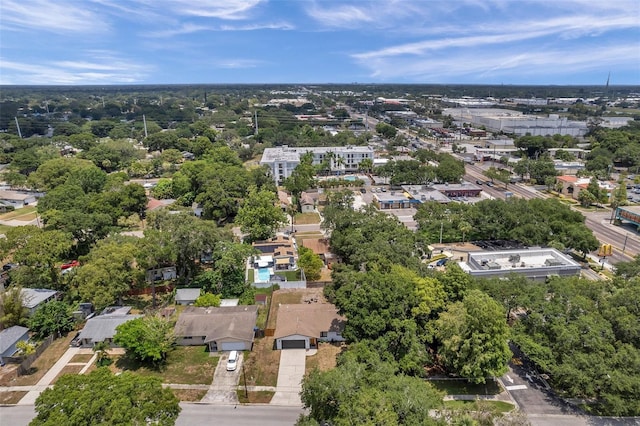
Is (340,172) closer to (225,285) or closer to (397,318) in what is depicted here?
(225,285)

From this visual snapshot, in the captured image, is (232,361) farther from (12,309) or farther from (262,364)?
(12,309)

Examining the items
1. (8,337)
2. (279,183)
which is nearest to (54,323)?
(8,337)

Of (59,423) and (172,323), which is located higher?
(59,423)

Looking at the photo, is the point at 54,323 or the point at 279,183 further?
the point at 279,183

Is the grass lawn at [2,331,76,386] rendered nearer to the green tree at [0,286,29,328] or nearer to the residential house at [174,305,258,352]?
the green tree at [0,286,29,328]

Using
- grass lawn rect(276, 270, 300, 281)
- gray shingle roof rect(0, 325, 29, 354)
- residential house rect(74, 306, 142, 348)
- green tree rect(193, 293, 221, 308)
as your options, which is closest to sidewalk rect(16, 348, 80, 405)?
residential house rect(74, 306, 142, 348)

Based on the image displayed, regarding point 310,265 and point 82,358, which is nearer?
point 82,358

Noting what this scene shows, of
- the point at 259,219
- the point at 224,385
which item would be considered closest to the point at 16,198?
the point at 259,219
